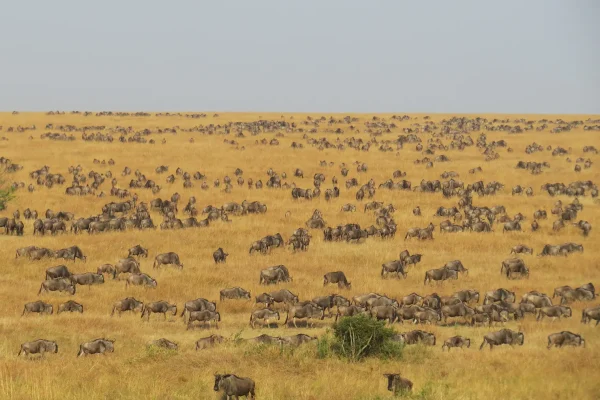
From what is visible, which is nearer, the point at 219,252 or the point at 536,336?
the point at 536,336

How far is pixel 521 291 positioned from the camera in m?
25.8

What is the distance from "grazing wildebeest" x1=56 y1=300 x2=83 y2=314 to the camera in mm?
23141

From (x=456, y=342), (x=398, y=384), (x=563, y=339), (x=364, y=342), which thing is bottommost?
(x=456, y=342)

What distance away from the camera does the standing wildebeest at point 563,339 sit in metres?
18.9

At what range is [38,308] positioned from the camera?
903 inches

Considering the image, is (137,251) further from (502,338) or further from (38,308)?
(502,338)

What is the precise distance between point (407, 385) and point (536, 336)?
7.88 m

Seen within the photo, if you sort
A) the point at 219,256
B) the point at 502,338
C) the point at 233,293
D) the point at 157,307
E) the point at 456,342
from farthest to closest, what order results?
the point at 219,256 < the point at 233,293 < the point at 157,307 < the point at 502,338 < the point at 456,342

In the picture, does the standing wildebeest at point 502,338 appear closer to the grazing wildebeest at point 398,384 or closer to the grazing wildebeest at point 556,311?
the grazing wildebeest at point 556,311

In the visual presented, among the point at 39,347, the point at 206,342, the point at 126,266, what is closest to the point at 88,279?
the point at 126,266

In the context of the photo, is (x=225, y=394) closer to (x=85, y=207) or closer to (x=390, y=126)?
(x=85, y=207)

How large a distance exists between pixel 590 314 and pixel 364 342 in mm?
8393

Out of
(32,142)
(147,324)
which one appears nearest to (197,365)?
(147,324)

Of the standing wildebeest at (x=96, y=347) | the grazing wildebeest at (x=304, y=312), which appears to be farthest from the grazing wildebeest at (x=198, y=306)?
the standing wildebeest at (x=96, y=347)
